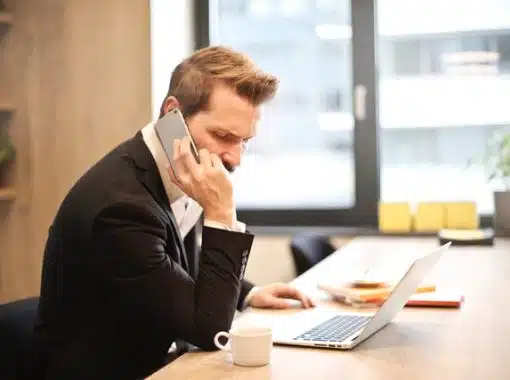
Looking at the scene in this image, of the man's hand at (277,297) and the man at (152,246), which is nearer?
the man at (152,246)

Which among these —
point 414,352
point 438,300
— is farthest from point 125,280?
point 438,300

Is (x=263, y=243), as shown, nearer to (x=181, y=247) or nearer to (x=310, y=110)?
(x=310, y=110)

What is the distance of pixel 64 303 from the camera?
161cm

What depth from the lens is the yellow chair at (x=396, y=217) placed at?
346 cm

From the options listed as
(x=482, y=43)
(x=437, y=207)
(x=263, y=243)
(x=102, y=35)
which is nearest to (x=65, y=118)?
(x=102, y=35)

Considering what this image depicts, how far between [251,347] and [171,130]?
0.52 meters

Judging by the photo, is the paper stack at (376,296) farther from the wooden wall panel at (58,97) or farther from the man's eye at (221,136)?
the wooden wall panel at (58,97)

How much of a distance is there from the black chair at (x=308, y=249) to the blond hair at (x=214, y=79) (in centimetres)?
139

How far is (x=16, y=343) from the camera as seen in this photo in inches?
60.8

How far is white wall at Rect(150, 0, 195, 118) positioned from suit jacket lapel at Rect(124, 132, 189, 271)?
170 centimetres

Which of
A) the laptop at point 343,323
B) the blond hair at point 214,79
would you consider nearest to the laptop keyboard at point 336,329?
the laptop at point 343,323

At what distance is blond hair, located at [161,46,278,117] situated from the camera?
1.70 meters

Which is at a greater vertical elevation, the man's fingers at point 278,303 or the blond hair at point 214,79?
the blond hair at point 214,79

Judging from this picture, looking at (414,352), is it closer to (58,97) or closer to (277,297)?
(277,297)
